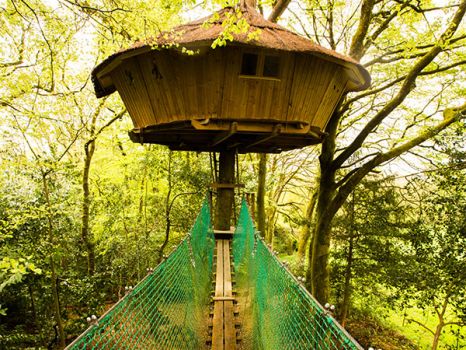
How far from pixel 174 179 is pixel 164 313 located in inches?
288

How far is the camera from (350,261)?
835 centimetres

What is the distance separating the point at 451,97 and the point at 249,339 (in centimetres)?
936

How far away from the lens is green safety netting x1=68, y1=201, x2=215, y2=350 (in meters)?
1.75

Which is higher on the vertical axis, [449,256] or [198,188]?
[198,188]

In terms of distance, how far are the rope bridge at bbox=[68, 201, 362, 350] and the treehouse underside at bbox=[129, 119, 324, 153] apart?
5.81ft

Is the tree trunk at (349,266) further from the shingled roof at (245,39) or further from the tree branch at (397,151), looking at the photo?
the shingled roof at (245,39)

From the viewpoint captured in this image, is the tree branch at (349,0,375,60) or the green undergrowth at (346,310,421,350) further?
the green undergrowth at (346,310,421,350)

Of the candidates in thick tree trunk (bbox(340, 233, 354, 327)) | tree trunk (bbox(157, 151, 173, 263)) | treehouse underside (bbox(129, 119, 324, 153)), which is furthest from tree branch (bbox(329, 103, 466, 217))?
tree trunk (bbox(157, 151, 173, 263))

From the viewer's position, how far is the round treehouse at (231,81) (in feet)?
14.7

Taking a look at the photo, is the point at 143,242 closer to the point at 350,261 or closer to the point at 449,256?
the point at 350,261

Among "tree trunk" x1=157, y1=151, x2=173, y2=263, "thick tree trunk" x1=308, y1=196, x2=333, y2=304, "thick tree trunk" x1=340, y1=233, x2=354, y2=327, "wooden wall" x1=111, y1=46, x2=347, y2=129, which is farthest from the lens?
"tree trunk" x1=157, y1=151, x2=173, y2=263

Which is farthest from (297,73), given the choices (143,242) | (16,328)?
(16,328)

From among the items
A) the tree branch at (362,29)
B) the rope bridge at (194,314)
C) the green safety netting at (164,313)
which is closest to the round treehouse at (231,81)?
the tree branch at (362,29)

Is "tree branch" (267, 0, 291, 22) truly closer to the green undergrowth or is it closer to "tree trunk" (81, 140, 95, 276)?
"tree trunk" (81, 140, 95, 276)
